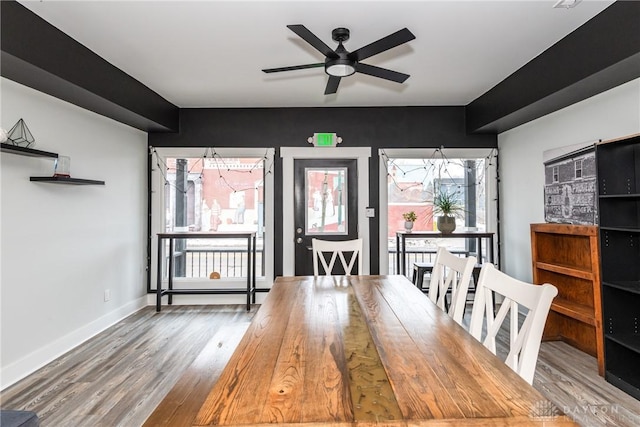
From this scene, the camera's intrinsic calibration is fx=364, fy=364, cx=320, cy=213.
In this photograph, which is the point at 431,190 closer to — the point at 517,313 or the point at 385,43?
the point at 385,43

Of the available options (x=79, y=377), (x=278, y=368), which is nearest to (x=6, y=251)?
(x=79, y=377)

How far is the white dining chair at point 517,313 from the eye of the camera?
126cm

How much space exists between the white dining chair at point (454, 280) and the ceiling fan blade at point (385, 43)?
4.30ft

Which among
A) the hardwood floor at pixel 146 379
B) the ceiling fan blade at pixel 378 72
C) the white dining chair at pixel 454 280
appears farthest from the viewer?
the ceiling fan blade at pixel 378 72

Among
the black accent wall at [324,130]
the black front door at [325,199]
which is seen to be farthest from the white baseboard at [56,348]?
the black front door at [325,199]

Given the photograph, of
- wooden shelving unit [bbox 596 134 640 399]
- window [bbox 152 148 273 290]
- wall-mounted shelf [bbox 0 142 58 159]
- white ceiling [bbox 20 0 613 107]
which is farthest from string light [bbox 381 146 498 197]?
wall-mounted shelf [bbox 0 142 58 159]

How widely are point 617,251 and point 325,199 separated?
119 inches

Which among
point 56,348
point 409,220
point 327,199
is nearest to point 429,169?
point 409,220

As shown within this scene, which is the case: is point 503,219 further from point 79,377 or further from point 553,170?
point 79,377

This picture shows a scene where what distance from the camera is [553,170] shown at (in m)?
3.59

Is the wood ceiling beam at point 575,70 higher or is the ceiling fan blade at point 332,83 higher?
the wood ceiling beam at point 575,70

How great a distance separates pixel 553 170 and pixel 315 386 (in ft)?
11.6

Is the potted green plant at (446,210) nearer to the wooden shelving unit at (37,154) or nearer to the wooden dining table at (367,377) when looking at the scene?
the wooden dining table at (367,377)

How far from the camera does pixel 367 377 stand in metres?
1.15
